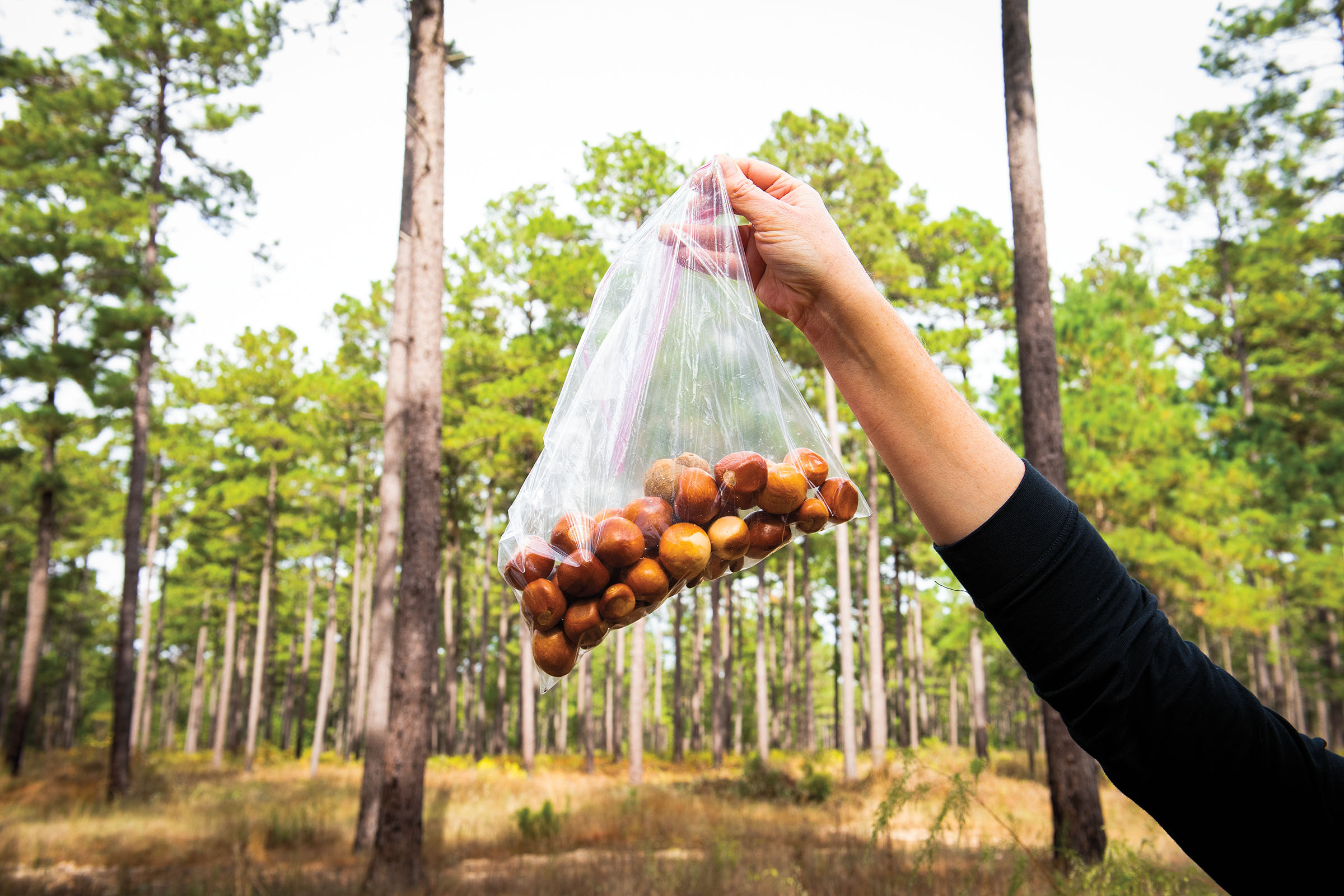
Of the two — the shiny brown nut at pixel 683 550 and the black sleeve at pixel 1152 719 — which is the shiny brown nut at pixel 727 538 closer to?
the shiny brown nut at pixel 683 550

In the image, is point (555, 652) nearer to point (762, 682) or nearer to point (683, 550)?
point (683, 550)

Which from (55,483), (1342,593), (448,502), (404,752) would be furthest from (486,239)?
(1342,593)

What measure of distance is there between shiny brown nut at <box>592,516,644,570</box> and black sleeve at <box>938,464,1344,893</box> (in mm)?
519

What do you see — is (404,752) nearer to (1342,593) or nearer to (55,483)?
(55,483)

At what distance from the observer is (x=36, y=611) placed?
14.2 metres

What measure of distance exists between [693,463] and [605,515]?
19 centimetres

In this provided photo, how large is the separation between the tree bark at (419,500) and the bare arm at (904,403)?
19.9 ft

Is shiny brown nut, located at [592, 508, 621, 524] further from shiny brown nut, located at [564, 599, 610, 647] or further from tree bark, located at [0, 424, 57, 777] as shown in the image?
tree bark, located at [0, 424, 57, 777]

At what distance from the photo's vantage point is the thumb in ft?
3.59

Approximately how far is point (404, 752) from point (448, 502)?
54.8 feet

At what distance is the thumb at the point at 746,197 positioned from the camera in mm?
1095

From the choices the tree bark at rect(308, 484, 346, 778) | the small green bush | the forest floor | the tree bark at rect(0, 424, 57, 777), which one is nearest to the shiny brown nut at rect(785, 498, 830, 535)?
the forest floor

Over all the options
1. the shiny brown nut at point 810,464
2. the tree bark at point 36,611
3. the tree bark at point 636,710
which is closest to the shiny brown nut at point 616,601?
the shiny brown nut at point 810,464

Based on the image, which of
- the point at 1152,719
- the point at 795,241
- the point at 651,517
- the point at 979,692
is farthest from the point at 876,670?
the point at 795,241
